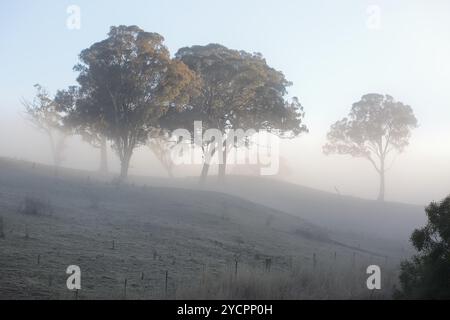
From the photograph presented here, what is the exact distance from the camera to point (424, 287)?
10.7 m

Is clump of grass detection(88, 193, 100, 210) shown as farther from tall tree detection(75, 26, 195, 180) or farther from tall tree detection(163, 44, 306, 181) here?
tall tree detection(163, 44, 306, 181)

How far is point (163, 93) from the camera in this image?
3534 cm

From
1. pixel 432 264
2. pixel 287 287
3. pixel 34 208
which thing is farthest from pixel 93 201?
pixel 432 264

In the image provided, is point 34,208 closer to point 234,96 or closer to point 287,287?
point 287,287

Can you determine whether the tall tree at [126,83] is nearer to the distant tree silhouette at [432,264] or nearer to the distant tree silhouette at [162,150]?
the distant tree silhouette at [432,264]

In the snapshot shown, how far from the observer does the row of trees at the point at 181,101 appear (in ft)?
115

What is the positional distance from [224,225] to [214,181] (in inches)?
986

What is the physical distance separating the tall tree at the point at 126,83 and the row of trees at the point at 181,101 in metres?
0.07

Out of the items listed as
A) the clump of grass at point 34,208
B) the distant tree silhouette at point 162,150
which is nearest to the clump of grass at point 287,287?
the clump of grass at point 34,208

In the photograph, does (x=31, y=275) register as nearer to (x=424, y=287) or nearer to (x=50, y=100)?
(x=424, y=287)

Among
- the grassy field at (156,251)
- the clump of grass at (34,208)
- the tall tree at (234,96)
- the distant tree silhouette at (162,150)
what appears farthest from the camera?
the distant tree silhouette at (162,150)

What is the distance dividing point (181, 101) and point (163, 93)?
2.33 m

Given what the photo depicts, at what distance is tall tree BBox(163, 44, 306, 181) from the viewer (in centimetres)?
4128

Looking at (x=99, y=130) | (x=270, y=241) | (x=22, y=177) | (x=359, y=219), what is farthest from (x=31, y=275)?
(x=359, y=219)
